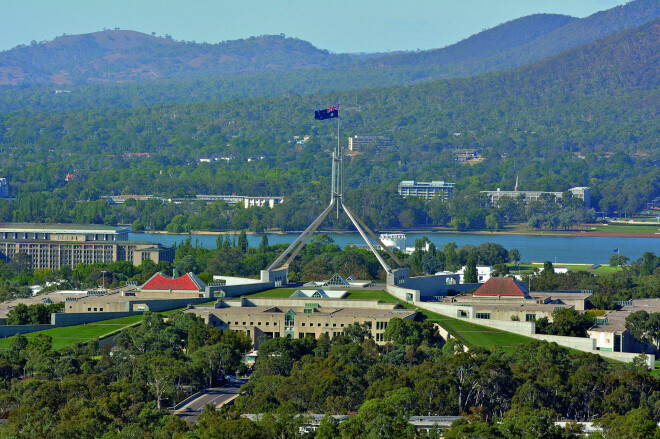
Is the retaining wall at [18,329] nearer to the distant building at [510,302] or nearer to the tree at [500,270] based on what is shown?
the distant building at [510,302]

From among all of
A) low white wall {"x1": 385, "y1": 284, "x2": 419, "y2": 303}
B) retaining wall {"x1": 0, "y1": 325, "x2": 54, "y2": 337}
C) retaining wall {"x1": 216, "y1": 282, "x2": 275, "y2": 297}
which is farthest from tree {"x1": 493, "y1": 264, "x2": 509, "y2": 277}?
retaining wall {"x1": 0, "y1": 325, "x2": 54, "y2": 337}

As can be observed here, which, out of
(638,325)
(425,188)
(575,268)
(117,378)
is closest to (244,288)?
(117,378)

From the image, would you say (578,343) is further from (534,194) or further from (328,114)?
(534,194)

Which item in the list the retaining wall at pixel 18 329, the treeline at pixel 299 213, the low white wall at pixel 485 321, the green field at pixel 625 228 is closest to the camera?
the low white wall at pixel 485 321

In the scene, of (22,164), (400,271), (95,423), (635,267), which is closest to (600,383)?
(95,423)

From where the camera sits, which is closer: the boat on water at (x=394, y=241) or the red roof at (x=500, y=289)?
the red roof at (x=500, y=289)

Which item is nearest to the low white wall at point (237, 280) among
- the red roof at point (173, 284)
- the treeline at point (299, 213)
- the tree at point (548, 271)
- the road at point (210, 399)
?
the red roof at point (173, 284)

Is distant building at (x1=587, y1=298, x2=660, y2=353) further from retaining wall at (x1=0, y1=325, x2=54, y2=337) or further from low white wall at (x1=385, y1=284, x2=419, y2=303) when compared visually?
retaining wall at (x1=0, y1=325, x2=54, y2=337)
